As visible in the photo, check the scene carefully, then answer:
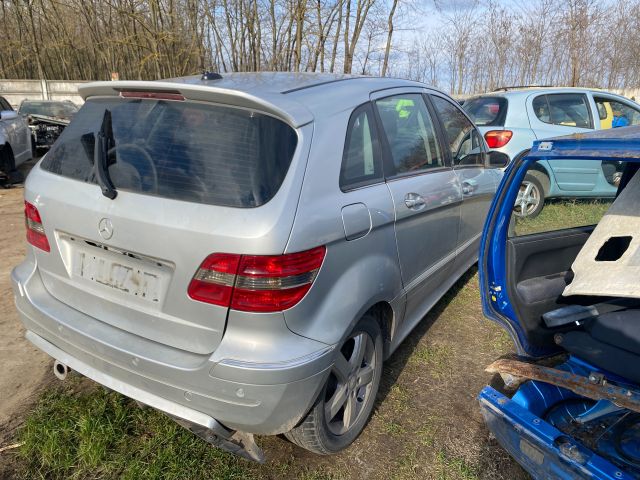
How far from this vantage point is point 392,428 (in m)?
2.49

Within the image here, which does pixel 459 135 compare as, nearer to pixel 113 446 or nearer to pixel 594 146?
pixel 594 146

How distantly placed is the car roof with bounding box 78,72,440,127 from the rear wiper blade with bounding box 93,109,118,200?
200 mm


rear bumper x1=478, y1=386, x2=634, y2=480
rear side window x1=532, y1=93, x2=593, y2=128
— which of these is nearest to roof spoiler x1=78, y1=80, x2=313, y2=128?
rear bumper x1=478, y1=386, x2=634, y2=480

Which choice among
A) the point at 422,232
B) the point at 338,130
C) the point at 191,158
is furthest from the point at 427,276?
the point at 191,158

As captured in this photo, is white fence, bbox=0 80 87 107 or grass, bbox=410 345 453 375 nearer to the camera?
grass, bbox=410 345 453 375

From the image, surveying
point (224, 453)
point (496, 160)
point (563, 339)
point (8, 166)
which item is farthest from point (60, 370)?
point (8, 166)

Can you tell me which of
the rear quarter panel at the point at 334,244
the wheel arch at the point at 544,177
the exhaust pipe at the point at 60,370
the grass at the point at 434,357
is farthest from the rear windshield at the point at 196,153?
the wheel arch at the point at 544,177

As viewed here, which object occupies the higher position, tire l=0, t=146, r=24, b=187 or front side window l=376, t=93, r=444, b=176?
front side window l=376, t=93, r=444, b=176

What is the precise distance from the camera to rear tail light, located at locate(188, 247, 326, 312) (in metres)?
1.70

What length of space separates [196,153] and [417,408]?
1884 millimetres

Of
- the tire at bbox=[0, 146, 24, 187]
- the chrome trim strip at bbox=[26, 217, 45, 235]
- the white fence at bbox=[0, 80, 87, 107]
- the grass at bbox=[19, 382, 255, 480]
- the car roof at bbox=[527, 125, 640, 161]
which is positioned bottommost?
the white fence at bbox=[0, 80, 87, 107]

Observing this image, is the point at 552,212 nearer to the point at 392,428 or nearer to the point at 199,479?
the point at 392,428

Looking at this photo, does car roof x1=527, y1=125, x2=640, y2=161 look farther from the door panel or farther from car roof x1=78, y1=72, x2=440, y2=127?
car roof x1=78, y1=72, x2=440, y2=127

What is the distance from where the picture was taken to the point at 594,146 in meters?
1.80
